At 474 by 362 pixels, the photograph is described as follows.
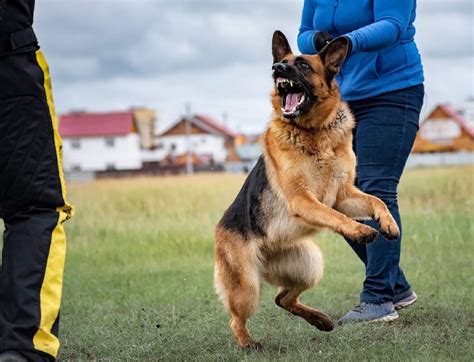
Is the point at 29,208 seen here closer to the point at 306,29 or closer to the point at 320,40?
the point at 320,40

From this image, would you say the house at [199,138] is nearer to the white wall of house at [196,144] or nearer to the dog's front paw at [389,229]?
the white wall of house at [196,144]

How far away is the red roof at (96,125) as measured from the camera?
Answer: 69.8 metres

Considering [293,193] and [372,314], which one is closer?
[293,193]

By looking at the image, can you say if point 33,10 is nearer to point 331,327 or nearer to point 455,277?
point 331,327

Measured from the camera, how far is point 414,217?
11.3 meters

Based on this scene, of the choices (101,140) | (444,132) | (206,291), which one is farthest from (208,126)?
(206,291)

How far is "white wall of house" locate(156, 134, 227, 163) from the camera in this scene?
73.7 m

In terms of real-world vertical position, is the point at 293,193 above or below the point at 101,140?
above

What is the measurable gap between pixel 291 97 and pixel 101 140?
6676 cm

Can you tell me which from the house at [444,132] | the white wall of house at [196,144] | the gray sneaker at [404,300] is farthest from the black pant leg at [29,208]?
the white wall of house at [196,144]

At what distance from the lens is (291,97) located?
4.77 meters

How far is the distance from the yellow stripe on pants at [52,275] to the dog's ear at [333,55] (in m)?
1.67

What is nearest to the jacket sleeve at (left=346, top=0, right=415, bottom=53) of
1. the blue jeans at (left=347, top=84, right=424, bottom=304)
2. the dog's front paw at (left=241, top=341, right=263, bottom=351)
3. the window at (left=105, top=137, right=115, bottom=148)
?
the blue jeans at (left=347, top=84, right=424, bottom=304)

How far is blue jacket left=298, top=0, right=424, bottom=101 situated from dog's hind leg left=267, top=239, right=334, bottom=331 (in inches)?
42.9
